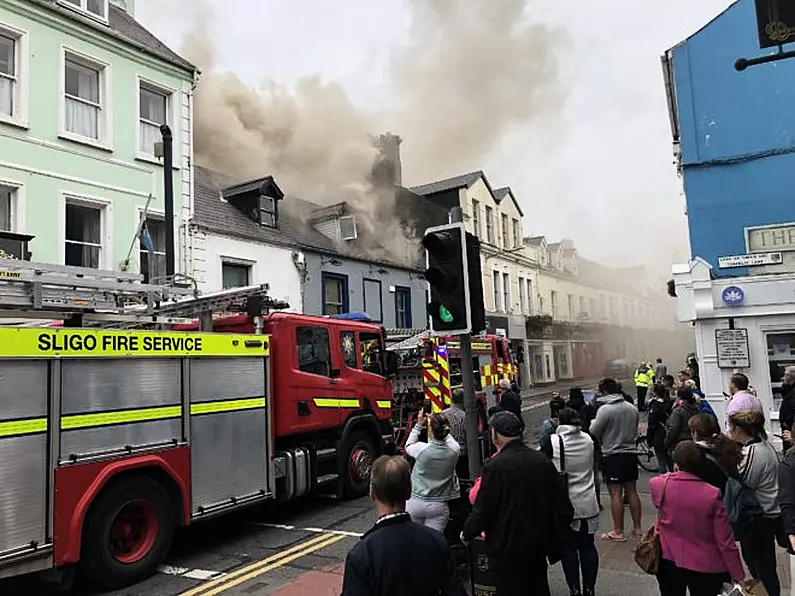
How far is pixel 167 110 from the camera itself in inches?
602

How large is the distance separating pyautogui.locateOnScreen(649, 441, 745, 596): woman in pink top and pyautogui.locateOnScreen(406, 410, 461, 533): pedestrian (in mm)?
1626

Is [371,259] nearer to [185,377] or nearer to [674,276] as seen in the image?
[674,276]

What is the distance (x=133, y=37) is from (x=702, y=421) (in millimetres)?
14931

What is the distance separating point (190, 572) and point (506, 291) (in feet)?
93.0

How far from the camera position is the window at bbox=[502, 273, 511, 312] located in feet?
108

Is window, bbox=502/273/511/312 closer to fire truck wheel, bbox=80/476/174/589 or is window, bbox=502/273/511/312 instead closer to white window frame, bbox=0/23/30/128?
white window frame, bbox=0/23/30/128

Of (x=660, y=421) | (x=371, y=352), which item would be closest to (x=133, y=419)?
(x=371, y=352)

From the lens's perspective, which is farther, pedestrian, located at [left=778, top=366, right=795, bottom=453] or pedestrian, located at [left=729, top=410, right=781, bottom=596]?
pedestrian, located at [left=778, top=366, right=795, bottom=453]

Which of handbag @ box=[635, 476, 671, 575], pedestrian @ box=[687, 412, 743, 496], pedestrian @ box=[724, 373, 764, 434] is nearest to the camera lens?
handbag @ box=[635, 476, 671, 575]

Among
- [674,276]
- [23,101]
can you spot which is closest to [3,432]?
[23,101]

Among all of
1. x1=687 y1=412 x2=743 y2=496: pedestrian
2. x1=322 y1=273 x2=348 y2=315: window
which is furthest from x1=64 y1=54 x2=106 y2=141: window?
x1=687 y1=412 x2=743 y2=496: pedestrian

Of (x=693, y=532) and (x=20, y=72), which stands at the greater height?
(x=20, y=72)

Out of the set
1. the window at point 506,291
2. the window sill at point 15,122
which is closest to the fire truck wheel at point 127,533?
the window sill at point 15,122

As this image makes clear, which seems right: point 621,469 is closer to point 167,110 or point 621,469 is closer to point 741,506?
point 741,506
